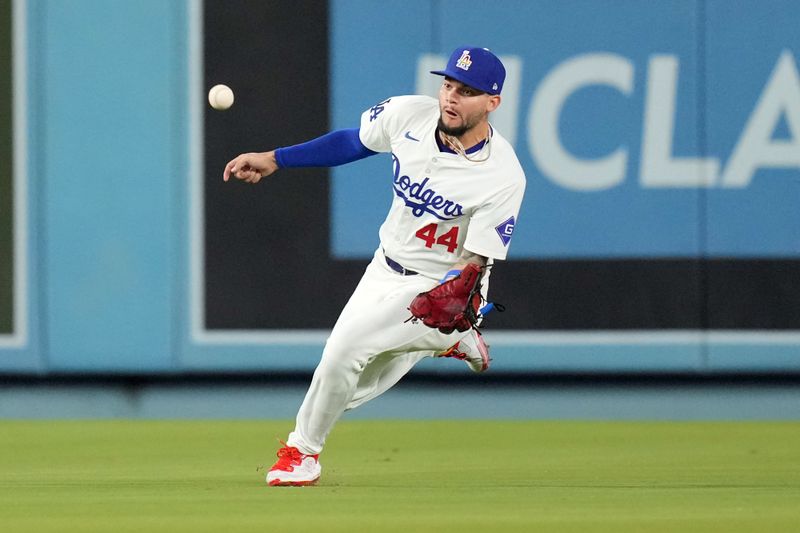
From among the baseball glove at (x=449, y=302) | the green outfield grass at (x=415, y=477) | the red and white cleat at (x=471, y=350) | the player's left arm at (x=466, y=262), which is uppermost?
the player's left arm at (x=466, y=262)

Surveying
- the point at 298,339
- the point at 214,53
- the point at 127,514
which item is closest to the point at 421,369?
the point at 298,339

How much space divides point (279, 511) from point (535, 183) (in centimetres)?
419

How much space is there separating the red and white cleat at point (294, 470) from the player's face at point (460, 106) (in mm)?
1302

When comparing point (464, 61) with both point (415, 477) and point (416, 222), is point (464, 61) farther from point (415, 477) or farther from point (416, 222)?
point (415, 477)

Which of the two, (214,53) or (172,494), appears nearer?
(172,494)

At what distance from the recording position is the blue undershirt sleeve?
239 inches

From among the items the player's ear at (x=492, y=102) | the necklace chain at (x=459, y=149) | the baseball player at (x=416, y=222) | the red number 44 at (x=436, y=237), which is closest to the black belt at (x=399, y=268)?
the baseball player at (x=416, y=222)

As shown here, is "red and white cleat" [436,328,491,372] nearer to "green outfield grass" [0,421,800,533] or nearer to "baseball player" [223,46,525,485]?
"baseball player" [223,46,525,485]

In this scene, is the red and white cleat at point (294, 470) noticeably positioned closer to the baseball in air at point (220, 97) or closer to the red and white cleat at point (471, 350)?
the red and white cleat at point (471, 350)

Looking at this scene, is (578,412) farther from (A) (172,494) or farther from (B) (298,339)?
(A) (172,494)

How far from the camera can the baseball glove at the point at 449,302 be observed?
5.70 m

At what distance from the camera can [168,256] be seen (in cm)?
902

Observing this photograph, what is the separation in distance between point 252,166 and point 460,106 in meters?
0.82

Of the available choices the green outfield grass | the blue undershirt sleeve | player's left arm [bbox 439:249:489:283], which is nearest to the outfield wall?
the green outfield grass
